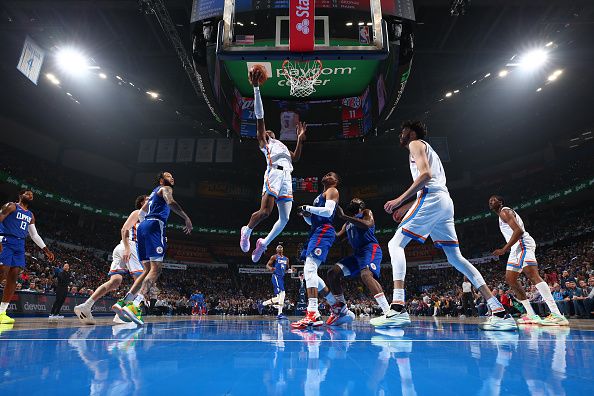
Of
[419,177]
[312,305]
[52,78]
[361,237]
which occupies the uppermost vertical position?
[52,78]

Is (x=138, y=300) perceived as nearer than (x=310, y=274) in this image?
No

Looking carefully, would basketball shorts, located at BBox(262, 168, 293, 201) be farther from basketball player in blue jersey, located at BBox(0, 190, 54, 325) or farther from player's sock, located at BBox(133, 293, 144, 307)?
basketball player in blue jersey, located at BBox(0, 190, 54, 325)

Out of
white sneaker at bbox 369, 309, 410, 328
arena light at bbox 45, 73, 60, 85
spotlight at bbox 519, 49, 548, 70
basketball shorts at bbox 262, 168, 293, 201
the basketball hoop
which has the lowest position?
white sneaker at bbox 369, 309, 410, 328

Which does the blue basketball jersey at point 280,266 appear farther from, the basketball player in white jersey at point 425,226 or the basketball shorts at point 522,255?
the basketball player in white jersey at point 425,226

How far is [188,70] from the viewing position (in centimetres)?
1400

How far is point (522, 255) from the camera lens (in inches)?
210

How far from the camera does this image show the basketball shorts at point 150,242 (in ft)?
15.7

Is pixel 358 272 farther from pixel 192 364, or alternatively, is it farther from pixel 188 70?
pixel 188 70

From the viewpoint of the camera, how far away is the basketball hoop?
29.4 ft

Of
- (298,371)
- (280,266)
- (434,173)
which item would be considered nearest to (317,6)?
(434,173)

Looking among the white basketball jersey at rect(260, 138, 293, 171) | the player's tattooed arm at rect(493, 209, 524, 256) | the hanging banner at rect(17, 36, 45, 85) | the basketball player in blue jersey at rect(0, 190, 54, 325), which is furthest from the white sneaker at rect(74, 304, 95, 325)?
the hanging banner at rect(17, 36, 45, 85)

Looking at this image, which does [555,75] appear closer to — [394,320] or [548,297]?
[548,297]

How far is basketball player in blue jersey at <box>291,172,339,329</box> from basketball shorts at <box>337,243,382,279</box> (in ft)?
1.84

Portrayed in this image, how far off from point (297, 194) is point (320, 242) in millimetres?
25797
